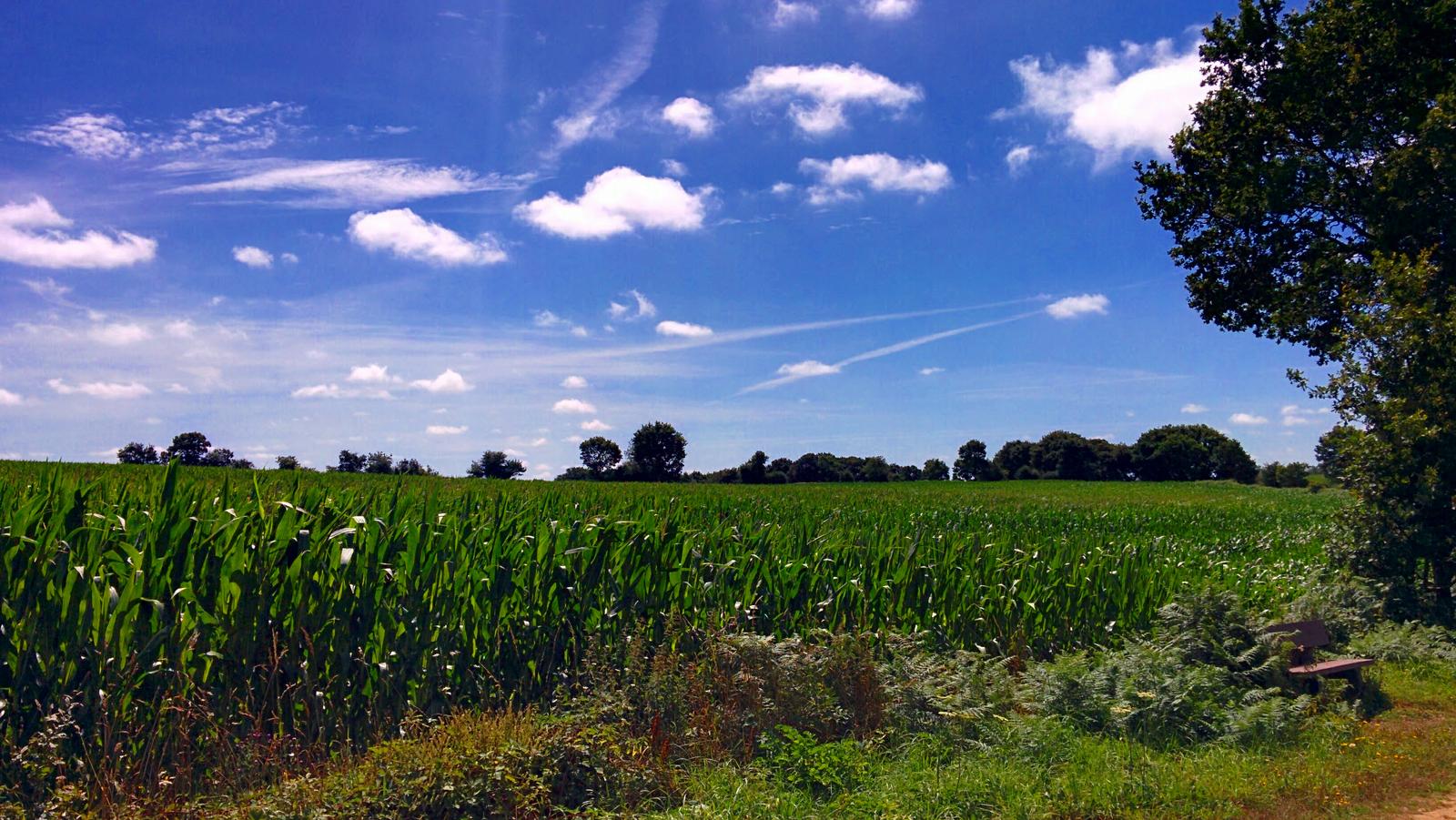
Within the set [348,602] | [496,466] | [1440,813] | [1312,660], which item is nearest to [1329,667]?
[1312,660]

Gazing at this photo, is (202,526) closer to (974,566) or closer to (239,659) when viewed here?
(239,659)

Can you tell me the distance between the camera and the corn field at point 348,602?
600 cm

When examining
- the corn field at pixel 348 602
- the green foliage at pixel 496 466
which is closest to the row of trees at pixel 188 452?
the green foliage at pixel 496 466

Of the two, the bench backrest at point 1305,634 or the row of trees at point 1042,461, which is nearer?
the bench backrest at point 1305,634

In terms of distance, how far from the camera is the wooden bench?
9.82 metres

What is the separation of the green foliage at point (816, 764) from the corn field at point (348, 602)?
163 centimetres

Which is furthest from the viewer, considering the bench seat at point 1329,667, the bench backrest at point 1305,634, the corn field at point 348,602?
the bench backrest at point 1305,634

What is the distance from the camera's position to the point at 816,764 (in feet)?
21.9

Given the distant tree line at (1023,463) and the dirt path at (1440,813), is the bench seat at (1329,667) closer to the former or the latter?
the dirt path at (1440,813)

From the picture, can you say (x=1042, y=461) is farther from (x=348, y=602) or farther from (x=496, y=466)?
(x=348, y=602)

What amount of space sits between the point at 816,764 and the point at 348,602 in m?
3.81

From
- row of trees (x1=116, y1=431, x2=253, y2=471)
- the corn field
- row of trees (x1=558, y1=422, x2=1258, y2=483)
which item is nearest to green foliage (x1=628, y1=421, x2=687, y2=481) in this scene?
row of trees (x1=558, y1=422, x2=1258, y2=483)

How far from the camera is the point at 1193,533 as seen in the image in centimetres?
2786

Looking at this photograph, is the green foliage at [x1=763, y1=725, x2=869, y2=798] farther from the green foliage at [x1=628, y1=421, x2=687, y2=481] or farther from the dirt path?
the green foliage at [x1=628, y1=421, x2=687, y2=481]
